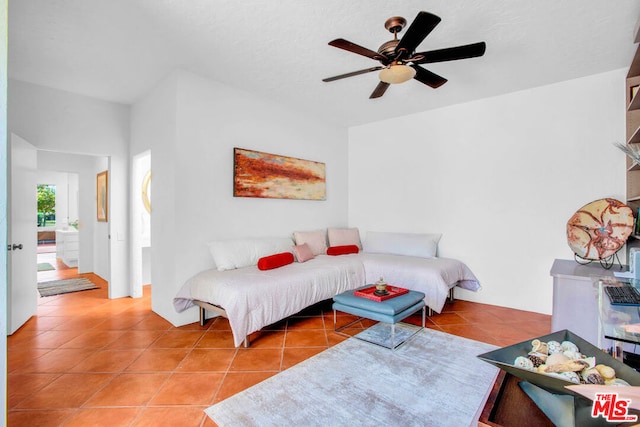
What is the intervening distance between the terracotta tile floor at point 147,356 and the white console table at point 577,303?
0.53 metres

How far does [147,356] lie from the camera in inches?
103

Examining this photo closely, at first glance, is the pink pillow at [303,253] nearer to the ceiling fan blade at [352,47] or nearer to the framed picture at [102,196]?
the ceiling fan blade at [352,47]

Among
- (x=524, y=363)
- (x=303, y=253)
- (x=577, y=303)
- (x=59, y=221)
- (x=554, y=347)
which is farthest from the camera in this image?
(x=59, y=221)

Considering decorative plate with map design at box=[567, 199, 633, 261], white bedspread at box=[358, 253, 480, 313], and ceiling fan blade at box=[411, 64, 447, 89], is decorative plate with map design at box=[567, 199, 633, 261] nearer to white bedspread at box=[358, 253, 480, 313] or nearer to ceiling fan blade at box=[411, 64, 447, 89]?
white bedspread at box=[358, 253, 480, 313]

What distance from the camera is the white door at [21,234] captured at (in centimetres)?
316

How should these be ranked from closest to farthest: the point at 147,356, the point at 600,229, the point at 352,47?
the point at 352,47 < the point at 147,356 < the point at 600,229

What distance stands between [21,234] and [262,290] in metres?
2.91

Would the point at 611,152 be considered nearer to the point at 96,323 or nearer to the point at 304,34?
the point at 304,34

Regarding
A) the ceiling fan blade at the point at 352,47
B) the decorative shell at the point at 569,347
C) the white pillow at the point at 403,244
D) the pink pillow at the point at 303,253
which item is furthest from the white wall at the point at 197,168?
the decorative shell at the point at 569,347

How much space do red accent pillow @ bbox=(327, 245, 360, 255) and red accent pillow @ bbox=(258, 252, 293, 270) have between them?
35.9 inches

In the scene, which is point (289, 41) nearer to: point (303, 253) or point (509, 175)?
point (303, 253)

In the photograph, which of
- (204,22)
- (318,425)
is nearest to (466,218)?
(318,425)

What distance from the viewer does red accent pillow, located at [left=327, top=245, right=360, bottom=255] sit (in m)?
4.50

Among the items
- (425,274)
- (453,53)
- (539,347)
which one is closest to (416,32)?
(453,53)
